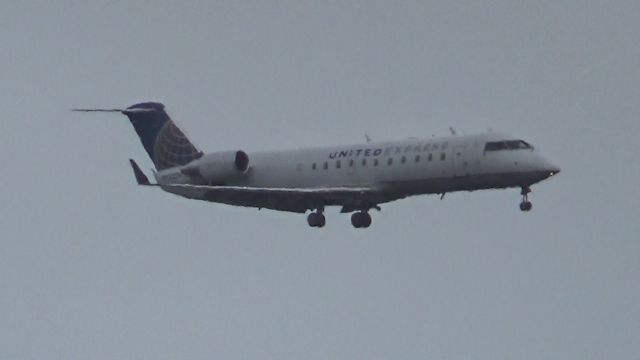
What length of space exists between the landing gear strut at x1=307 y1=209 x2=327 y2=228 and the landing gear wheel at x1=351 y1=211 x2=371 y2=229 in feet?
3.34

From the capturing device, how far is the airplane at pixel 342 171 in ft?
195

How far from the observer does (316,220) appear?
205 feet

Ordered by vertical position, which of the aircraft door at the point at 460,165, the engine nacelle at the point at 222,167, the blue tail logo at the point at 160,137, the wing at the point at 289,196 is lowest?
the wing at the point at 289,196

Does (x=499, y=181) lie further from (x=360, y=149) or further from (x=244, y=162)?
(x=244, y=162)

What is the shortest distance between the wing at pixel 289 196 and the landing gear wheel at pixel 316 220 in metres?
0.39

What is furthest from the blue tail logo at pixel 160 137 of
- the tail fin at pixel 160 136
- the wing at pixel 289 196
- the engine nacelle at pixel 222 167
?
the wing at pixel 289 196

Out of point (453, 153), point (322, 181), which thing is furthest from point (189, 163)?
point (453, 153)

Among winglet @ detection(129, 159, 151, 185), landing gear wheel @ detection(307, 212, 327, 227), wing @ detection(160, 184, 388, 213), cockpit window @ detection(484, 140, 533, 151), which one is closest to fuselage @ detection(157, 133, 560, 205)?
cockpit window @ detection(484, 140, 533, 151)

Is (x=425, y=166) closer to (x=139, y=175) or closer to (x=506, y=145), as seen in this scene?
(x=506, y=145)

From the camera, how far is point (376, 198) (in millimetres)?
61344

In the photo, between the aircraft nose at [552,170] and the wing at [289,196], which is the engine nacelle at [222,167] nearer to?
the wing at [289,196]

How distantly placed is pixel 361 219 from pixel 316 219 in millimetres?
1518

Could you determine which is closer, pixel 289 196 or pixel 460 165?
pixel 460 165

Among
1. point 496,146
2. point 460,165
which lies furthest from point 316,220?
point 496,146
